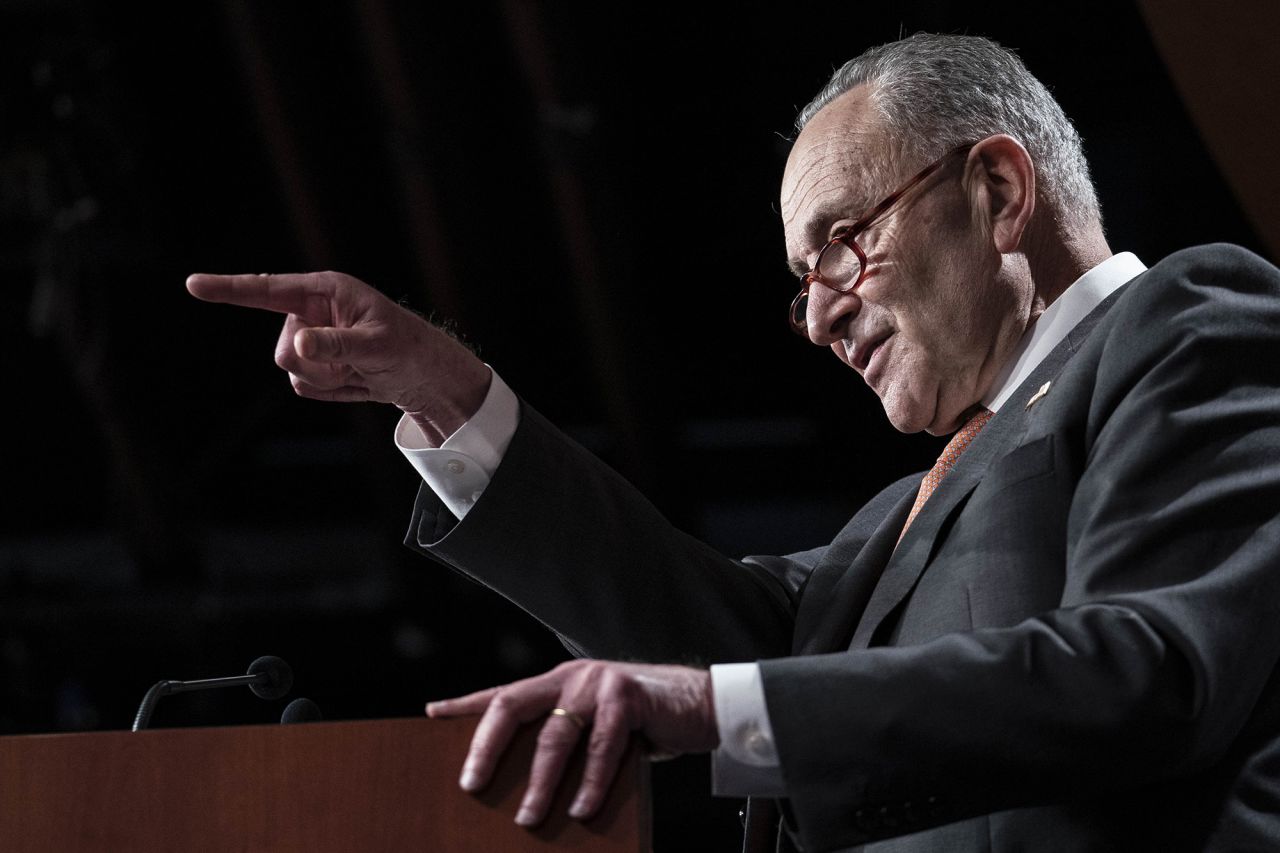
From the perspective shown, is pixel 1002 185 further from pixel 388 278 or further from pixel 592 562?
pixel 388 278

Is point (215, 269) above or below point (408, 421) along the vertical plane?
below

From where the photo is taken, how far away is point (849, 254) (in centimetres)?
200

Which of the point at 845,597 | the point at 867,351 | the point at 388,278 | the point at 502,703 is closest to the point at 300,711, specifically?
the point at 845,597

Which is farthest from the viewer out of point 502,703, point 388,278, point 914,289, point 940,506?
point 388,278

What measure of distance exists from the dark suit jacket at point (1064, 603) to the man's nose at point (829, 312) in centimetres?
35

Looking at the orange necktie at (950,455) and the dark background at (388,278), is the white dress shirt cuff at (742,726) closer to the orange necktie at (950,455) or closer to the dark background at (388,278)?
the orange necktie at (950,455)

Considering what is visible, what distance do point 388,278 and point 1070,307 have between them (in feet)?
11.0

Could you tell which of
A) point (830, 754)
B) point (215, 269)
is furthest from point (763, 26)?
point (830, 754)

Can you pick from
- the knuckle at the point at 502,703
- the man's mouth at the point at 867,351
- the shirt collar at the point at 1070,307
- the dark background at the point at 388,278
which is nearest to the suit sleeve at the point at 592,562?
the man's mouth at the point at 867,351

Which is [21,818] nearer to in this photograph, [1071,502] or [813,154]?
[1071,502]

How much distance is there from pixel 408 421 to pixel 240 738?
806mm

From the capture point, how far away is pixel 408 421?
1.81 m

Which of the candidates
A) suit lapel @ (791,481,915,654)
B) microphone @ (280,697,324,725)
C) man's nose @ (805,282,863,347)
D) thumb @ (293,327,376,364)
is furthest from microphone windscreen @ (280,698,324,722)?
man's nose @ (805,282,863,347)

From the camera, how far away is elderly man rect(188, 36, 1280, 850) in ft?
3.57
